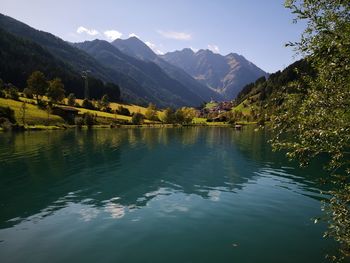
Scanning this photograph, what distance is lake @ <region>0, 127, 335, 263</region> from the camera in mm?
25344

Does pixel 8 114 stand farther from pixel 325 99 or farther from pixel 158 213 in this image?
pixel 325 99

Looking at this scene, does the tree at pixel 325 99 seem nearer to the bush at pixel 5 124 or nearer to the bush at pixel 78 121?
the bush at pixel 5 124

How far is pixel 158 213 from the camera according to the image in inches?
1393

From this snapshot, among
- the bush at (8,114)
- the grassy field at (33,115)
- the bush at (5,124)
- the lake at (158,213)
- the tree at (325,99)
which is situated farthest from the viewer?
the grassy field at (33,115)

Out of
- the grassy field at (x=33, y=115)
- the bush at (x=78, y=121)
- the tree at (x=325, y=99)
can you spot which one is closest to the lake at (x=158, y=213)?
the tree at (x=325, y=99)

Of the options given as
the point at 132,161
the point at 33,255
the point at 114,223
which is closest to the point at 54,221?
the point at 114,223

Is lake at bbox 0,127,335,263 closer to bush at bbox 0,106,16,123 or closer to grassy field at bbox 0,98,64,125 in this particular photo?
bush at bbox 0,106,16,123

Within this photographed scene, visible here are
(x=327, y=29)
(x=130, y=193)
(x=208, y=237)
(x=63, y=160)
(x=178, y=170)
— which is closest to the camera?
(x=327, y=29)

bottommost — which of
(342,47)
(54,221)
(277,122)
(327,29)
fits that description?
(54,221)

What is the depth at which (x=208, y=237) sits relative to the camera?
28.4 metres

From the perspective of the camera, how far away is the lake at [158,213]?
25344mm

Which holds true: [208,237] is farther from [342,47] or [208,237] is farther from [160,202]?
[342,47]

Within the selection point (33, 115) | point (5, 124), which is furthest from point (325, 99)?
point (33, 115)

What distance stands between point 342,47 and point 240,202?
2723 centimetres
